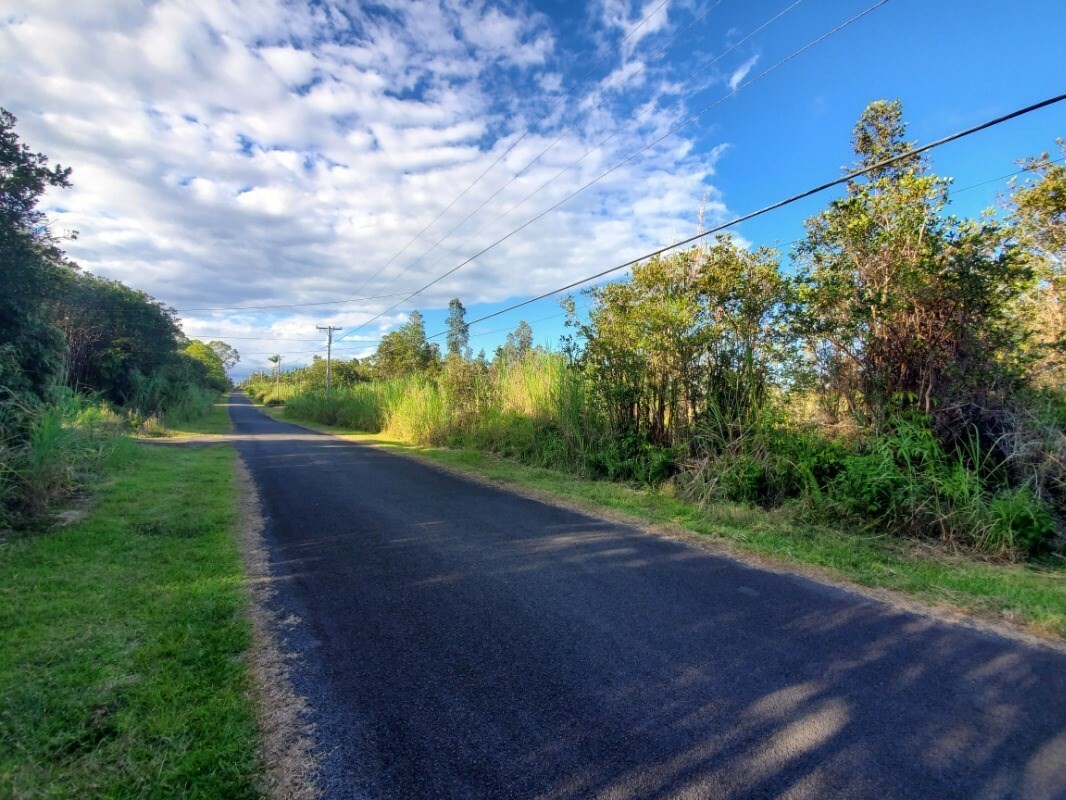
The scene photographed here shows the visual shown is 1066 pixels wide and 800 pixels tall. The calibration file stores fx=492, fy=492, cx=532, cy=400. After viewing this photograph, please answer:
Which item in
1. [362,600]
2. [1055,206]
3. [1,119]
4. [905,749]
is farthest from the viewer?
[1,119]

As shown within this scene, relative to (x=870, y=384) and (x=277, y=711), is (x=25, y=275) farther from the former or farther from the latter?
(x=870, y=384)

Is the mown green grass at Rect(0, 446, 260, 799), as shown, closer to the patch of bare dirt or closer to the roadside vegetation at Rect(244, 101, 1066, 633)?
the patch of bare dirt

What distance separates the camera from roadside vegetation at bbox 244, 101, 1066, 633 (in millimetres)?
4980

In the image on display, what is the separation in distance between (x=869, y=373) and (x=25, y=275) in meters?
11.7

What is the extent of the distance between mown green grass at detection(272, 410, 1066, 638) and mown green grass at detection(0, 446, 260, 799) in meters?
4.32

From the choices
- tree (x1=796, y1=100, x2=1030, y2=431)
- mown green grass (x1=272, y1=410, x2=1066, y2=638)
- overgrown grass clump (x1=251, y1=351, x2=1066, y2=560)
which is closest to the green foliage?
mown green grass (x1=272, y1=410, x2=1066, y2=638)

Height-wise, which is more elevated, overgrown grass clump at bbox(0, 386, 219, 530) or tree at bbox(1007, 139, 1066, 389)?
tree at bbox(1007, 139, 1066, 389)

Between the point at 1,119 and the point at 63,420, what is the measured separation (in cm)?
478

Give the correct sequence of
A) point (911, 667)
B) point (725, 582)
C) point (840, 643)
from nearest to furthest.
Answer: point (911, 667) → point (840, 643) → point (725, 582)

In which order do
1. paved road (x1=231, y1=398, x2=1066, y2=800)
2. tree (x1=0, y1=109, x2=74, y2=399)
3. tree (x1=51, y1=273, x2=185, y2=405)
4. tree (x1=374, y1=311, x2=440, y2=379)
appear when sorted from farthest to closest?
tree (x1=374, y1=311, x2=440, y2=379)
tree (x1=51, y1=273, x2=185, y2=405)
tree (x1=0, y1=109, x2=74, y2=399)
paved road (x1=231, y1=398, x2=1066, y2=800)

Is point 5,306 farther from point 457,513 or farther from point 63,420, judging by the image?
point 457,513

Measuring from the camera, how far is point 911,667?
2727mm

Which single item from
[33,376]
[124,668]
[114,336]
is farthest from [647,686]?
[114,336]

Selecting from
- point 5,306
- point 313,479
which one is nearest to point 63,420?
point 5,306
